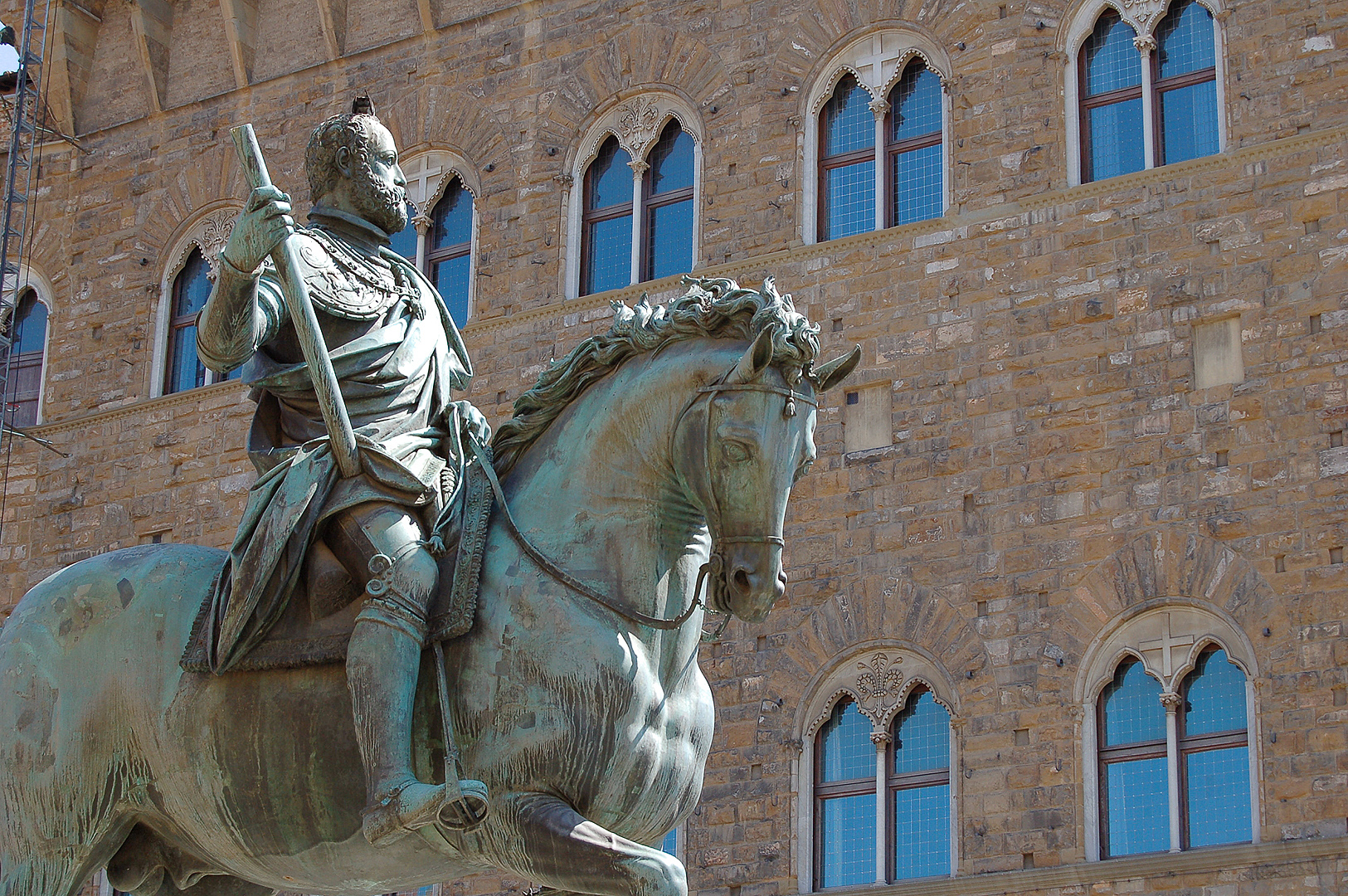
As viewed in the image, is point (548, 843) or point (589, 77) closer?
point (548, 843)

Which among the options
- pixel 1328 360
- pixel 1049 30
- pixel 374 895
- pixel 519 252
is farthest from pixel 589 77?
pixel 374 895

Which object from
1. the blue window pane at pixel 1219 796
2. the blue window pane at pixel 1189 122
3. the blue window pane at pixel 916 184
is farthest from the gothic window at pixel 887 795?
the blue window pane at pixel 1189 122

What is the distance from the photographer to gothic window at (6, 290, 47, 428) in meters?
21.3

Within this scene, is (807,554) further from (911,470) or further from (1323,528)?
(1323,528)

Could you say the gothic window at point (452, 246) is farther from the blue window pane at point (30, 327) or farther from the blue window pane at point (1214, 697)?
the blue window pane at point (1214, 697)

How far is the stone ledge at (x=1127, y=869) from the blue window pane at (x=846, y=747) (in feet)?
2.80

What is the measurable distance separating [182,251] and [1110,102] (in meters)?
8.68

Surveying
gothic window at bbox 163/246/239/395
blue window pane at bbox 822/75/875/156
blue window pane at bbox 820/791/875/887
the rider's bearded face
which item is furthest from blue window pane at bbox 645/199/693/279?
the rider's bearded face

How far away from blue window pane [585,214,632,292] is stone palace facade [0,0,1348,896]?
0.03 meters

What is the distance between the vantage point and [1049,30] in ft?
56.2

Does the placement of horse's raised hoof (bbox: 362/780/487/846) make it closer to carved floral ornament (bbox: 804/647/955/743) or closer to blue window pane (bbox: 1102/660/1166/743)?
blue window pane (bbox: 1102/660/1166/743)

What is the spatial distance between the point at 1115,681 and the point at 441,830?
A: 10.5 metres

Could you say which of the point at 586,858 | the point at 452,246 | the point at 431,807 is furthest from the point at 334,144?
the point at 452,246

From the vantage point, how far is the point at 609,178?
1897cm
